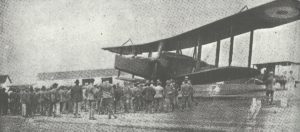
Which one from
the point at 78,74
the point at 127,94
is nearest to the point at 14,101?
the point at 127,94

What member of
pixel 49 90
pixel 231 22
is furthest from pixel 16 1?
pixel 231 22

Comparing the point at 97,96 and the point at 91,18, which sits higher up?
the point at 91,18

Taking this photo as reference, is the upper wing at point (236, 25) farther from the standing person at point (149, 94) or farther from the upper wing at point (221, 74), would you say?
the standing person at point (149, 94)

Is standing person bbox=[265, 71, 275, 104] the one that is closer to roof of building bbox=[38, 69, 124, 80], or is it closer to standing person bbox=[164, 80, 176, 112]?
standing person bbox=[164, 80, 176, 112]

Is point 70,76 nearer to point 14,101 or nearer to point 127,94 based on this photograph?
point 14,101

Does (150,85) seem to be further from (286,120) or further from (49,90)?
(286,120)

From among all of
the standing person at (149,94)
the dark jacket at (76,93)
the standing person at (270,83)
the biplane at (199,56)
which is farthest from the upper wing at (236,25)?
the dark jacket at (76,93)

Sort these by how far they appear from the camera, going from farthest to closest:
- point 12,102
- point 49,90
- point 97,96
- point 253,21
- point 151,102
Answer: point 12,102 → point 253,21 → point 49,90 → point 151,102 → point 97,96

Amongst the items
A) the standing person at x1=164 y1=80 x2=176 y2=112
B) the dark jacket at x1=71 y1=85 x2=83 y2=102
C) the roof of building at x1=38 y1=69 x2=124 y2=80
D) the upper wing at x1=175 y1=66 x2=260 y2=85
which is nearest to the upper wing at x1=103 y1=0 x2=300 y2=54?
the upper wing at x1=175 y1=66 x2=260 y2=85
